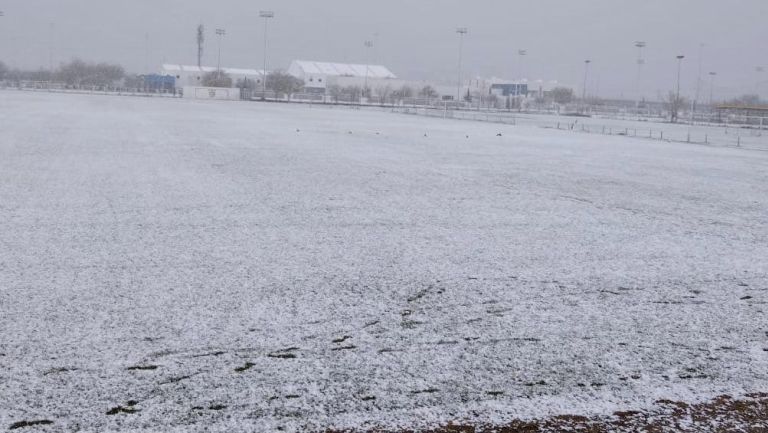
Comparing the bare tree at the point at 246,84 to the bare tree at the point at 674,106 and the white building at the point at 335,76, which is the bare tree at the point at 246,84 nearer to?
the white building at the point at 335,76

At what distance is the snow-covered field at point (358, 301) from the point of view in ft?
14.8

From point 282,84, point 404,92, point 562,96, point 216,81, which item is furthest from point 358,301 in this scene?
point 562,96

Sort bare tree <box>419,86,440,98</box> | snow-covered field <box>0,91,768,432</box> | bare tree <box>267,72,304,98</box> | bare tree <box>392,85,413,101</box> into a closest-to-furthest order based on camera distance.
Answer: snow-covered field <box>0,91,768,432</box> → bare tree <box>267,72,304,98</box> → bare tree <box>392,85,413,101</box> → bare tree <box>419,86,440,98</box>

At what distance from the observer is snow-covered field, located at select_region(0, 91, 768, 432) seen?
177 inches

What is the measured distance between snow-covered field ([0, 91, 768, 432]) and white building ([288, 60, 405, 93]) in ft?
448

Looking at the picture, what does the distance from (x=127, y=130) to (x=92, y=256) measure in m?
22.3

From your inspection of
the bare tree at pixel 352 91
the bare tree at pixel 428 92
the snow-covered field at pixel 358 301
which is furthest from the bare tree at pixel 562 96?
the snow-covered field at pixel 358 301

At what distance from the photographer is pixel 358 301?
6652 millimetres

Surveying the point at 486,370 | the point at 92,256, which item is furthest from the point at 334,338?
the point at 92,256

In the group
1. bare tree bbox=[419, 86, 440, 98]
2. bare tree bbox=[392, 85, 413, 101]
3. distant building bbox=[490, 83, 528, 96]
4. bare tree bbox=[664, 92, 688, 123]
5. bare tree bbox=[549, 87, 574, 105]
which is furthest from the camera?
distant building bbox=[490, 83, 528, 96]

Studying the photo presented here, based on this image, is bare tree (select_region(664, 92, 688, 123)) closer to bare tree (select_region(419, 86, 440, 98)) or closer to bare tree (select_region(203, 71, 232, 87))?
bare tree (select_region(419, 86, 440, 98))

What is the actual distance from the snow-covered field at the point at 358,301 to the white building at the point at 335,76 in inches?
5377

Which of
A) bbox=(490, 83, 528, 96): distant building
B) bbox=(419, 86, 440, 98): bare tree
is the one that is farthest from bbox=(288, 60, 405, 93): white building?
bbox=(490, 83, 528, 96): distant building

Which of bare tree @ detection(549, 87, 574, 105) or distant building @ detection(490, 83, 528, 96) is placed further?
distant building @ detection(490, 83, 528, 96)
